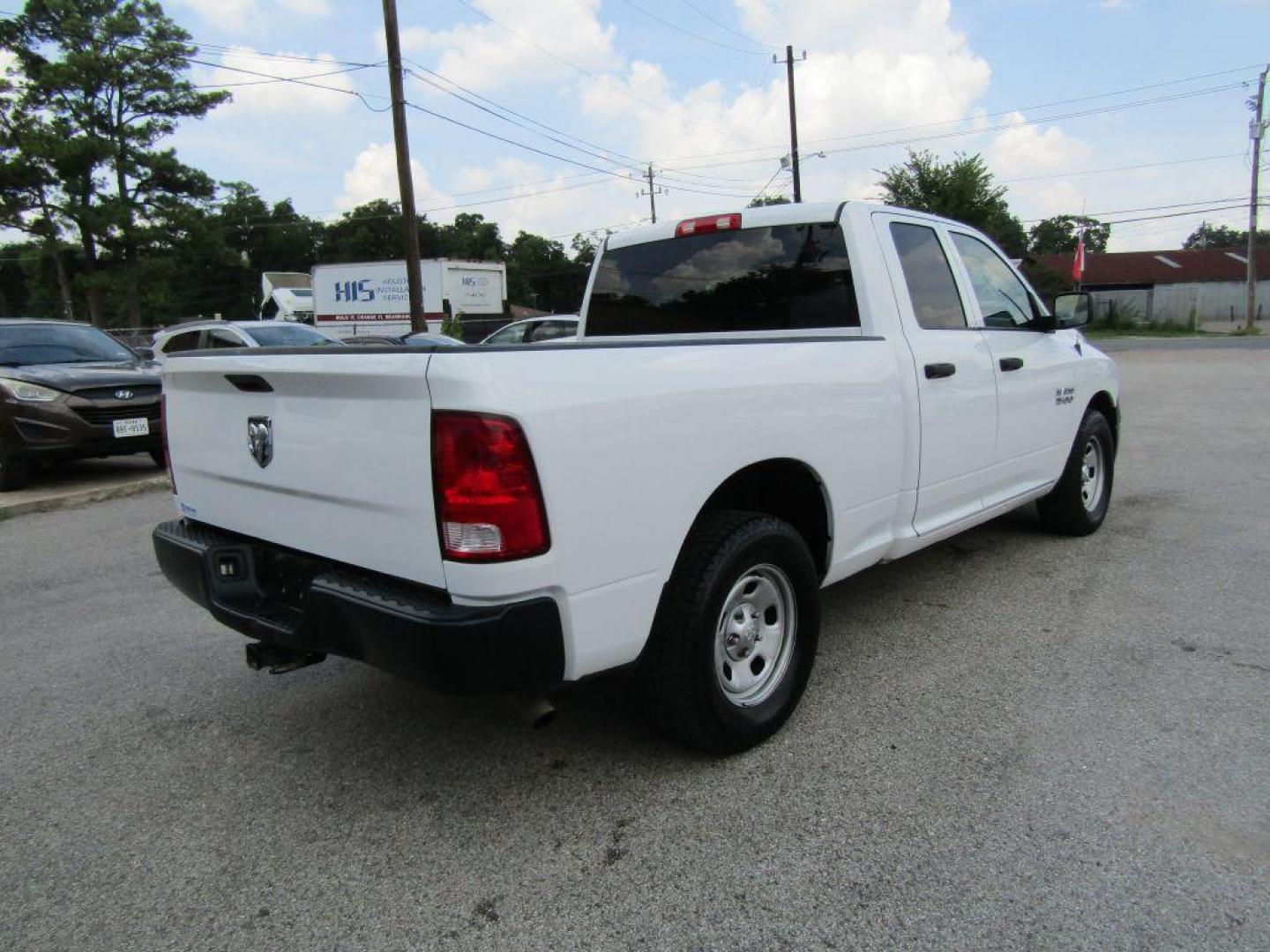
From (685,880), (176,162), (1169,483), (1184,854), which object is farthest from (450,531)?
(176,162)

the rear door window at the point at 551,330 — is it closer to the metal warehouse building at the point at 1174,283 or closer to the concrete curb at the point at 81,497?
the concrete curb at the point at 81,497

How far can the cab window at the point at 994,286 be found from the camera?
4227 millimetres

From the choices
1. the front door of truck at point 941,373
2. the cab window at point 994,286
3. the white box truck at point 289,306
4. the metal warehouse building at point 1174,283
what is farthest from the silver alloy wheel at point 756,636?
the metal warehouse building at point 1174,283

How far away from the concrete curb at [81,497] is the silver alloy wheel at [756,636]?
22.1 ft

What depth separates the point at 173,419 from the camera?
3.12 meters

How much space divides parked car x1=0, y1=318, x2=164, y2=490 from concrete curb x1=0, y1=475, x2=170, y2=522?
1.04 ft

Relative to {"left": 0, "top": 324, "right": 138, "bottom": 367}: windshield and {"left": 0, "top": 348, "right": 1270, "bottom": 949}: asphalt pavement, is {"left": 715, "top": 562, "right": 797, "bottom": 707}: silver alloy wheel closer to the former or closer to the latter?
{"left": 0, "top": 348, "right": 1270, "bottom": 949}: asphalt pavement

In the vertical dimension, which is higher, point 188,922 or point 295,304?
point 295,304

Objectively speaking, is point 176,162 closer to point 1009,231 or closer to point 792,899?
point 792,899

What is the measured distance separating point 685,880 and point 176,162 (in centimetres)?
4067

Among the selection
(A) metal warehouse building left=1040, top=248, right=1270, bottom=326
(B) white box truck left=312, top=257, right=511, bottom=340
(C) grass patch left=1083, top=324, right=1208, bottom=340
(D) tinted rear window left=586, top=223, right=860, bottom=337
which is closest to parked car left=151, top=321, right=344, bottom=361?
(D) tinted rear window left=586, top=223, right=860, bottom=337

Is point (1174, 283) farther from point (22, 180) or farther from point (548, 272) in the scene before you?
point (22, 180)

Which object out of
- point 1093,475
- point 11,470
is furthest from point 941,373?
point 11,470

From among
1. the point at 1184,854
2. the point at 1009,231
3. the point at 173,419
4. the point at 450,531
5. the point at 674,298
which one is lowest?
the point at 1184,854
